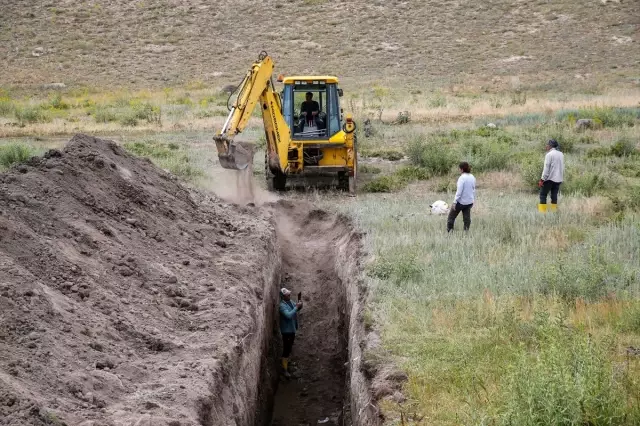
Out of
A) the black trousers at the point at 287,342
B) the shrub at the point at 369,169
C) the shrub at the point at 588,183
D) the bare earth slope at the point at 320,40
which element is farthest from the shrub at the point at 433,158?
the bare earth slope at the point at 320,40

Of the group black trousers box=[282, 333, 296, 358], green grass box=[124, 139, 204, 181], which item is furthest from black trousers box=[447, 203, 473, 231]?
green grass box=[124, 139, 204, 181]

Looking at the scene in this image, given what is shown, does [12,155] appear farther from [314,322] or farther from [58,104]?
[58,104]

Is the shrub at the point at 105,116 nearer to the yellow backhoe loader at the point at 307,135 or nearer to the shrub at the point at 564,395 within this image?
the yellow backhoe loader at the point at 307,135

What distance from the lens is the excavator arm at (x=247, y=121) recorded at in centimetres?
1703

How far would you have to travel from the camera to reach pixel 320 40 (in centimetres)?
5634

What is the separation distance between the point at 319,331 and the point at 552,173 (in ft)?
18.5

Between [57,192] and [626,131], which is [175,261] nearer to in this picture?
[57,192]

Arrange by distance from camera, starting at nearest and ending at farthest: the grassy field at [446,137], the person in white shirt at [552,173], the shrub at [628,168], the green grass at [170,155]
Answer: the grassy field at [446,137] → the person in white shirt at [552,173] → the green grass at [170,155] → the shrub at [628,168]

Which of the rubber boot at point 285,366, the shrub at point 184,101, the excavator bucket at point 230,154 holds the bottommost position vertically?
the rubber boot at point 285,366

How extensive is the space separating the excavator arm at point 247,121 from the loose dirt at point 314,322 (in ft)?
4.56

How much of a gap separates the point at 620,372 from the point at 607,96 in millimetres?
35444

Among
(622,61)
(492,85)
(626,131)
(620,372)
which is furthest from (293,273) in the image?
(622,61)

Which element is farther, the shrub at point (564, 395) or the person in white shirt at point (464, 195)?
the person in white shirt at point (464, 195)

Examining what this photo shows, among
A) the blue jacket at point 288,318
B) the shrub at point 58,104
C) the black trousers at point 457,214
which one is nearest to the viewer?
the blue jacket at point 288,318
